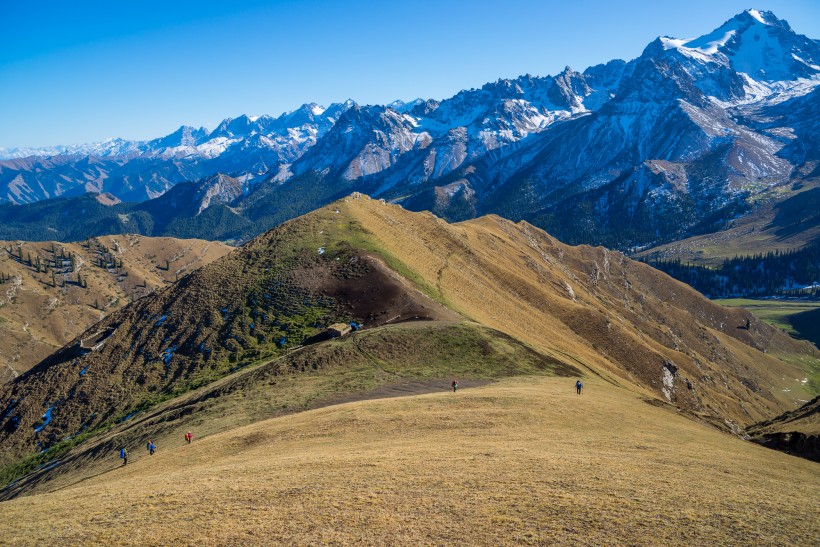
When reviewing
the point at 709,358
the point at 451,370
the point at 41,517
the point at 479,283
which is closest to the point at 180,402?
the point at 451,370

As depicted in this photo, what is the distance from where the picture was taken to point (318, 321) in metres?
92.4

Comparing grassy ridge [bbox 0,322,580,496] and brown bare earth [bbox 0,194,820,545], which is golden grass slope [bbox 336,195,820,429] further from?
grassy ridge [bbox 0,322,580,496]

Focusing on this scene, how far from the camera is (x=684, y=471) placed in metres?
34.5

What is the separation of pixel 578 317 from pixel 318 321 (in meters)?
68.3

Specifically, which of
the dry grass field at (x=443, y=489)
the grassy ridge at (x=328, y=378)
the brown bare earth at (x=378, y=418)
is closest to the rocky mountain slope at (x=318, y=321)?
the brown bare earth at (x=378, y=418)

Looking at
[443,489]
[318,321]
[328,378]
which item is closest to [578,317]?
[318,321]

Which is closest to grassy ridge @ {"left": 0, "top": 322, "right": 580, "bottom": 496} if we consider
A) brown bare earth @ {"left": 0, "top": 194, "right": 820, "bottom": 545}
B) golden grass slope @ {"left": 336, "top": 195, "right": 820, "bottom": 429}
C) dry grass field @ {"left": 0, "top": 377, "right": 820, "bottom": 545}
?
→ brown bare earth @ {"left": 0, "top": 194, "right": 820, "bottom": 545}

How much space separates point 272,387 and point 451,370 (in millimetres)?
24731

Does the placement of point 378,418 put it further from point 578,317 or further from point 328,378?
point 578,317

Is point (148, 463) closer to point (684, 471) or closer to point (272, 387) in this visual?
point (272, 387)

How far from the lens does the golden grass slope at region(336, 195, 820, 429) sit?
353 ft

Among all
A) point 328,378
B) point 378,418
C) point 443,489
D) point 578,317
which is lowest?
point 578,317

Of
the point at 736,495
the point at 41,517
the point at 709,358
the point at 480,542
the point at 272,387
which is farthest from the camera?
the point at 709,358

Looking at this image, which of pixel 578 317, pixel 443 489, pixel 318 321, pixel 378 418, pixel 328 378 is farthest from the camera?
pixel 578 317
